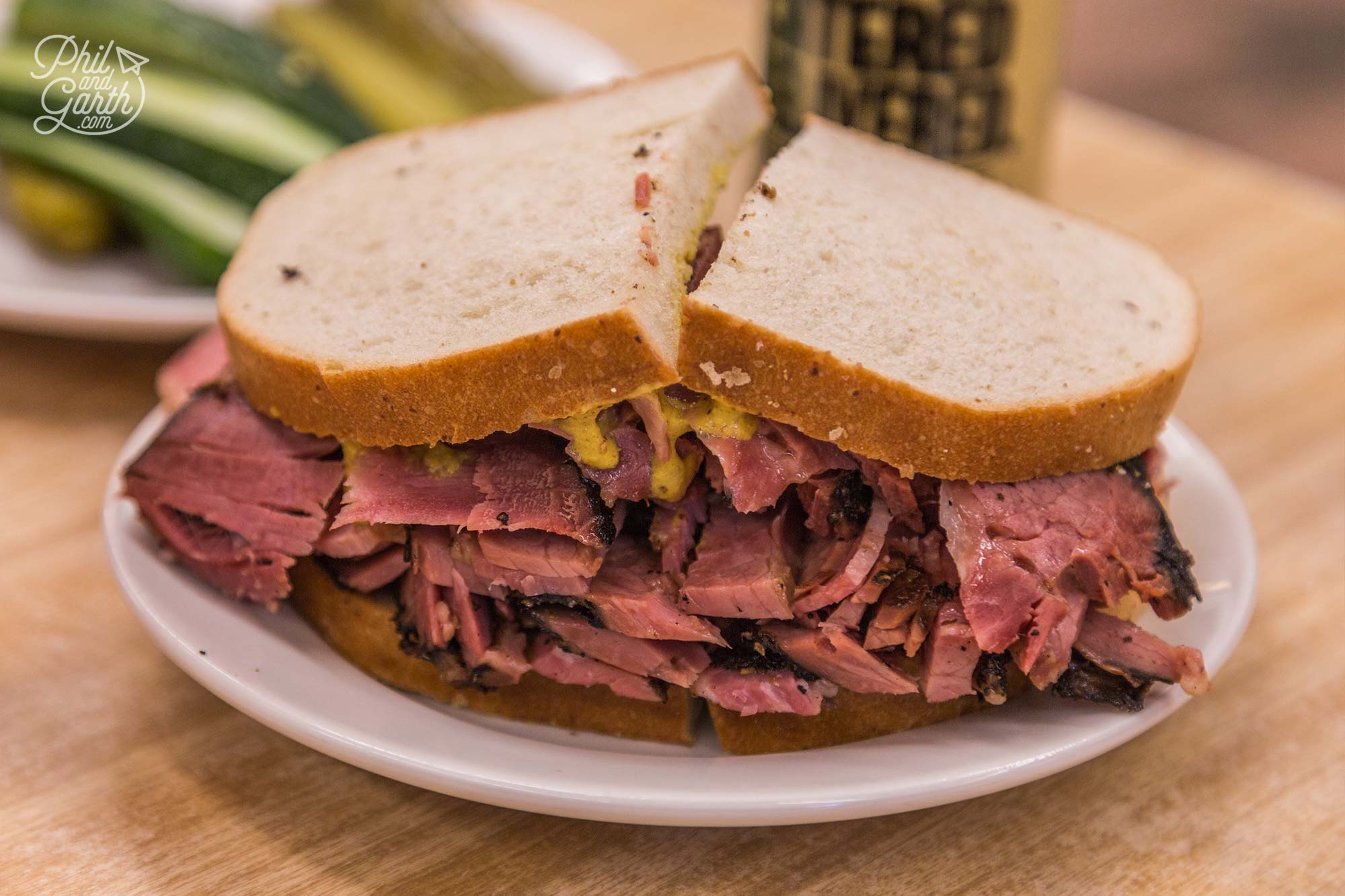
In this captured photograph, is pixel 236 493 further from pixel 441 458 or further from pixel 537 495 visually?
pixel 537 495

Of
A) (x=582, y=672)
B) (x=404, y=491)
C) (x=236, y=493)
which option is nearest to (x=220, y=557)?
(x=236, y=493)

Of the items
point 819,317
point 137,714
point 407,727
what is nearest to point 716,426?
point 819,317

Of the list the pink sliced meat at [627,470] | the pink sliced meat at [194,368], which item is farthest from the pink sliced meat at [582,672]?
the pink sliced meat at [194,368]

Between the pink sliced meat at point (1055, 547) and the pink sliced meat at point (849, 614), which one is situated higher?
the pink sliced meat at point (1055, 547)

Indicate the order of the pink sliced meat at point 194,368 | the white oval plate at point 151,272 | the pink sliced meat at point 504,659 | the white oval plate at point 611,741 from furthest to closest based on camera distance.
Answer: the white oval plate at point 151,272 < the pink sliced meat at point 194,368 < the pink sliced meat at point 504,659 < the white oval plate at point 611,741

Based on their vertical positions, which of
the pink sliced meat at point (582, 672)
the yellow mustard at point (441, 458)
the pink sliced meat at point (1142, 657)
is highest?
the yellow mustard at point (441, 458)

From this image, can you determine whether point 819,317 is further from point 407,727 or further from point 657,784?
point 407,727

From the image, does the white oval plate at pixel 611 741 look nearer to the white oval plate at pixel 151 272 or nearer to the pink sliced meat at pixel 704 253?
the pink sliced meat at pixel 704 253
